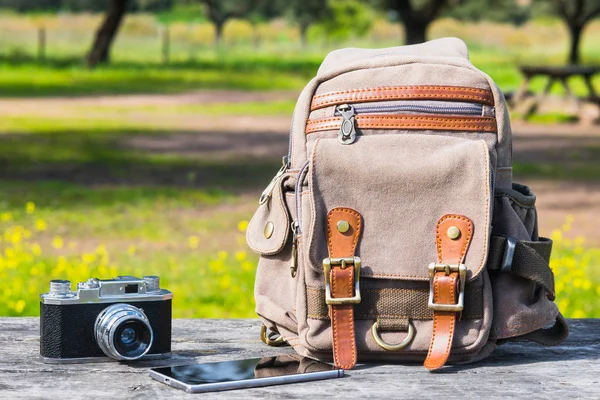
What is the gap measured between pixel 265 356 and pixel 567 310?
3.27 metres

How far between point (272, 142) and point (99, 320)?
40.7ft

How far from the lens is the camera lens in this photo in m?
2.29

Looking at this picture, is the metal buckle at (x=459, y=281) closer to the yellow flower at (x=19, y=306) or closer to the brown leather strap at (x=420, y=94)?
the brown leather strap at (x=420, y=94)

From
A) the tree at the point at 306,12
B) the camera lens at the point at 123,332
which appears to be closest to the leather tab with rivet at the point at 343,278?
the camera lens at the point at 123,332

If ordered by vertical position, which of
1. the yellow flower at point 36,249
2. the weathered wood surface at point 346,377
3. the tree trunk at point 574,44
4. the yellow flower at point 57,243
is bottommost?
the weathered wood surface at point 346,377

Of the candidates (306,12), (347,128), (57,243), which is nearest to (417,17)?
(57,243)

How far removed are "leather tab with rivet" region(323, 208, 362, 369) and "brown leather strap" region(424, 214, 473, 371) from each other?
0.19 meters

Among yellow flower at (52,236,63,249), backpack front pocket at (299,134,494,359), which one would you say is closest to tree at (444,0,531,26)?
yellow flower at (52,236,63,249)

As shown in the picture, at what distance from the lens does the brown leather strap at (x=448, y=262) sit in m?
2.37

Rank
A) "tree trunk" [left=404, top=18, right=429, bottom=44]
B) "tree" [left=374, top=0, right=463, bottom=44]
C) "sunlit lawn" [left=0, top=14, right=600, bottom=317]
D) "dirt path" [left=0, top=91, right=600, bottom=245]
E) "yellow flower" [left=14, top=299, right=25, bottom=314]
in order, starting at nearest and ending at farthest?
"yellow flower" [left=14, top=299, right=25, bottom=314], "sunlit lawn" [left=0, top=14, right=600, bottom=317], "dirt path" [left=0, top=91, right=600, bottom=245], "tree" [left=374, top=0, right=463, bottom=44], "tree trunk" [left=404, top=18, right=429, bottom=44]

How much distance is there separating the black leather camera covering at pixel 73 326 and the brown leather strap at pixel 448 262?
641mm

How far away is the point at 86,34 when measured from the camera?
52125 millimetres

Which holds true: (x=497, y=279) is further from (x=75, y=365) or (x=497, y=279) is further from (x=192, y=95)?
(x=192, y=95)

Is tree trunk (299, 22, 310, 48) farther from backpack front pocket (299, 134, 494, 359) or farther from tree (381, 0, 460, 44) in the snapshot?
backpack front pocket (299, 134, 494, 359)
